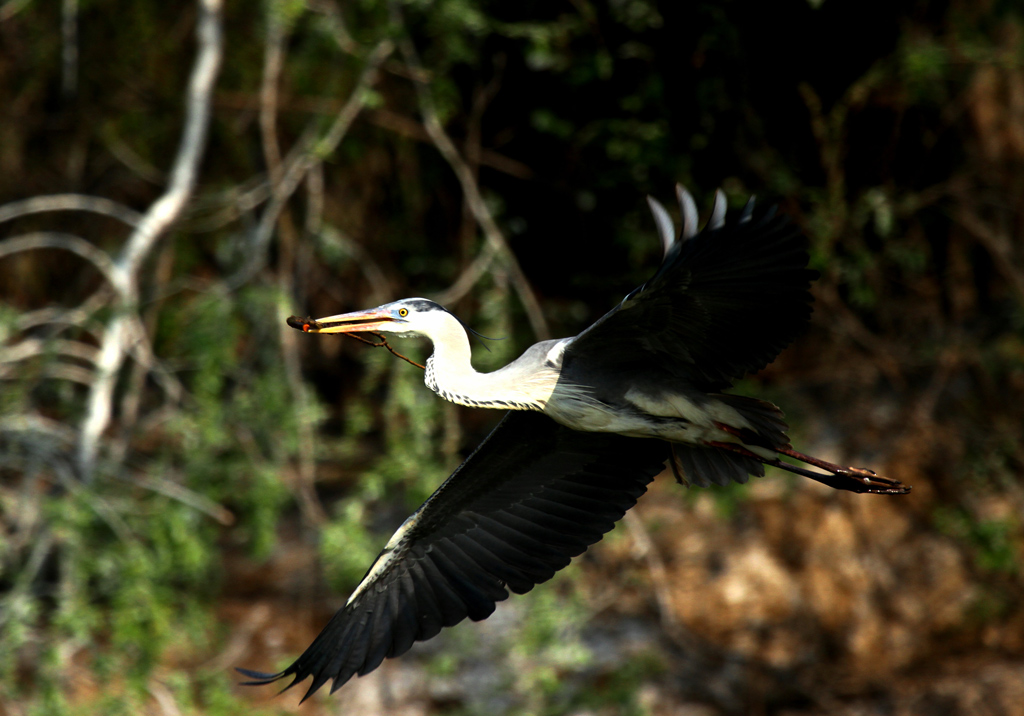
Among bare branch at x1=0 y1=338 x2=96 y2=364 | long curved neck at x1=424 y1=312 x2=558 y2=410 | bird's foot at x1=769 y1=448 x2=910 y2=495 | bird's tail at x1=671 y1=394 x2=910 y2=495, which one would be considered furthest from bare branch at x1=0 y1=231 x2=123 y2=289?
bird's foot at x1=769 y1=448 x2=910 y2=495

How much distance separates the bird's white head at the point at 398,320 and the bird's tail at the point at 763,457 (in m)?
0.86

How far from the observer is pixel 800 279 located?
282 centimetres

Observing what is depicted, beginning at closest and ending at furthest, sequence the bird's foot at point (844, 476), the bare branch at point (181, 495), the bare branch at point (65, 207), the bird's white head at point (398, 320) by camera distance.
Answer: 1. the bird's foot at point (844, 476)
2. the bird's white head at point (398, 320)
3. the bare branch at point (181, 495)
4. the bare branch at point (65, 207)

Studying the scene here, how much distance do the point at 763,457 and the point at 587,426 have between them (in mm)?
521

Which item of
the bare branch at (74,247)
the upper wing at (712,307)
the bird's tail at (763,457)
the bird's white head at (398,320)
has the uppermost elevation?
the bare branch at (74,247)

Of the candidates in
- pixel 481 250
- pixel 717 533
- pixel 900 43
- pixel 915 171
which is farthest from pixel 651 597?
pixel 900 43

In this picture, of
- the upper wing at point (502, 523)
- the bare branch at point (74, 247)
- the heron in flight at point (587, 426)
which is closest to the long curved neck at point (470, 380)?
the heron in flight at point (587, 426)

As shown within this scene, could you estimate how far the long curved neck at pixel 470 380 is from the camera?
314cm

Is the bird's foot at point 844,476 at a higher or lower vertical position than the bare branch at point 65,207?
lower

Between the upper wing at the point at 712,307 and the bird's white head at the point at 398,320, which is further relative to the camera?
the bird's white head at the point at 398,320

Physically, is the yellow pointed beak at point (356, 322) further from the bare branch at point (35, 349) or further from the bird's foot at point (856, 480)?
the bare branch at point (35, 349)

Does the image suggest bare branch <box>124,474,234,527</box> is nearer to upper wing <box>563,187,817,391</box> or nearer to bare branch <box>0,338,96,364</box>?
bare branch <box>0,338,96,364</box>

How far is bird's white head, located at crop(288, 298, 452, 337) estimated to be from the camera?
126 inches

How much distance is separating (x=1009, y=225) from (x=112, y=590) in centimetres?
516
